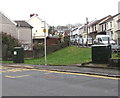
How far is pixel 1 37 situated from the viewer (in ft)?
98.4

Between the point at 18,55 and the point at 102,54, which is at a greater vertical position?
the point at 102,54

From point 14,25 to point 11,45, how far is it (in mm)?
13740

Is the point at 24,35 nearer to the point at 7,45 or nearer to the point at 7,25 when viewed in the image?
the point at 7,25

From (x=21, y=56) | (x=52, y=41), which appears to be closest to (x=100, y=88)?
(x=21, y=56)

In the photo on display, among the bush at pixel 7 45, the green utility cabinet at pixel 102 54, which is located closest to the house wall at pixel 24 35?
the bush at pixel 7 45

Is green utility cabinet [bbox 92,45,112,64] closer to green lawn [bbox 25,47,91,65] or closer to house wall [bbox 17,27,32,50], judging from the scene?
green lawn [bbox 25,47,91,65]

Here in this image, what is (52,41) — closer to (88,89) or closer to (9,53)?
(9,53)

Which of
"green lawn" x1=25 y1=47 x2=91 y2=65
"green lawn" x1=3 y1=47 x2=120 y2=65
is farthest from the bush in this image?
"green lawn" x1=25 y1=47 x2=91 y2=65

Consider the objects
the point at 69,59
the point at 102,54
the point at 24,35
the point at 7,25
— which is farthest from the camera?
the point at 24,35

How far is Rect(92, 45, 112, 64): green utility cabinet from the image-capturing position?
14.4 m

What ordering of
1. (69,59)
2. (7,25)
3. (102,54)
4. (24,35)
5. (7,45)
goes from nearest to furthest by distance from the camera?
(102,54) < (69,59) < (7,45) < (7,25) < (24,35)

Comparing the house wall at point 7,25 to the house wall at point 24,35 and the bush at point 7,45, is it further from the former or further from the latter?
the bush at point 7,45

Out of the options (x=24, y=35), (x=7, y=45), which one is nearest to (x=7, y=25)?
(x=24, y=35)

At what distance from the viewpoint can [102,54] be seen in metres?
14.6
